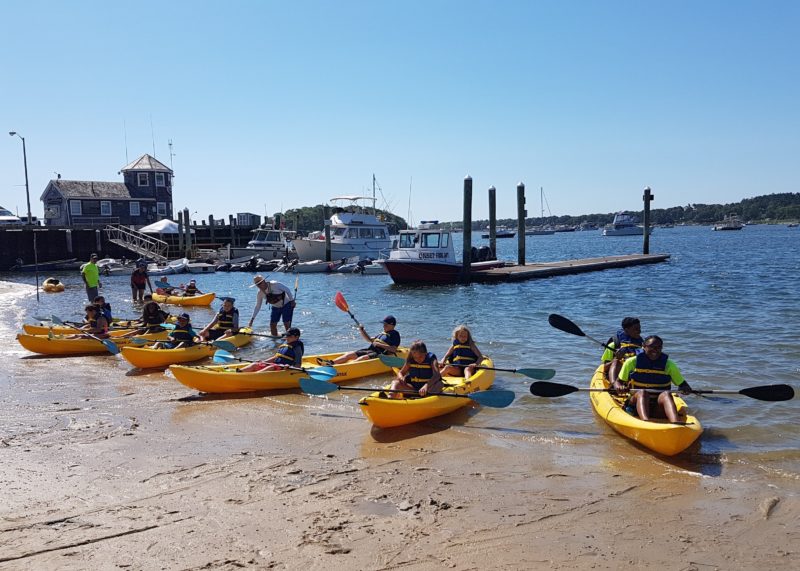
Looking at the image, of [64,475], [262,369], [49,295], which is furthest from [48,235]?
[64,475]

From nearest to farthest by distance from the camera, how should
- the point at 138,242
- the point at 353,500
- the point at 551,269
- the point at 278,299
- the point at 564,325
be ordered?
the point at 353,500, the point at 564,325, the point at 278,299, the point at 551,269, the point at 138,242

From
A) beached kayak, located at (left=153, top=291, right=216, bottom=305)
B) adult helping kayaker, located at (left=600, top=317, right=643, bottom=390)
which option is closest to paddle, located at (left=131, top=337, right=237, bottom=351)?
adult helping kayaker, located at (left=600, top=317, right=643, bottom=390)

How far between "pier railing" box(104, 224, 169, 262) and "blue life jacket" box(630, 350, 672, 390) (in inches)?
1528

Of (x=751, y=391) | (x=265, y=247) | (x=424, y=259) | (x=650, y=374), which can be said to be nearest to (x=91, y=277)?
(x=424, y=259)

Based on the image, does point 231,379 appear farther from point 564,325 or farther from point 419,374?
point 564,325

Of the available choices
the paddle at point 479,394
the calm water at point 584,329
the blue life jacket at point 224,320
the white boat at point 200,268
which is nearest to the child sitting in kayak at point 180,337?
the calm water at point 584,329

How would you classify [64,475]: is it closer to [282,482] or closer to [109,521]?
[109,521]

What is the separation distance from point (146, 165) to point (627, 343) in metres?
53.7

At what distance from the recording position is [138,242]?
47031 millimetres

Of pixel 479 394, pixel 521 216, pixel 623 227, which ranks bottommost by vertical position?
pixel 479 394

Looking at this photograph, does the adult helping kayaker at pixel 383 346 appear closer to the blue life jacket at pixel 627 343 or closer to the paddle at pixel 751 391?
the paddle at pixel 751 391

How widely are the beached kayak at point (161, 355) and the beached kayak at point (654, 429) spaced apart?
7.74 m

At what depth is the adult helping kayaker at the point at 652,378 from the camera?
819 centimetres

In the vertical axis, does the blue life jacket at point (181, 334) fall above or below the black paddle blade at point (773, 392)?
above
